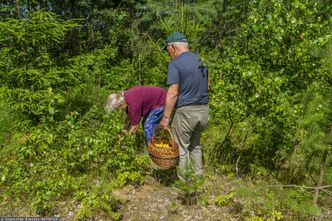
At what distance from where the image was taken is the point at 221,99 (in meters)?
4.82

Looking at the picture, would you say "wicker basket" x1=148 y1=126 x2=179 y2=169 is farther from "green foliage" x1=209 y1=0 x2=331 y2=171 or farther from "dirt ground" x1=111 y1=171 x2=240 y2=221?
"green foliage" x1=209 y1=0 x2=331 y2=171

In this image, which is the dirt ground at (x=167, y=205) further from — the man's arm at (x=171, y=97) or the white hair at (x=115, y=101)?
the white hair at (x=115, y=101)

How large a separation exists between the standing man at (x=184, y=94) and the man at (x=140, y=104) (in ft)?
2.12

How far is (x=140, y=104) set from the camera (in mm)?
4902

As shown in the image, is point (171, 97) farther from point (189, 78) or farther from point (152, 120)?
point (152, 120)

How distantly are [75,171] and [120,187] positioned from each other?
0.77 m

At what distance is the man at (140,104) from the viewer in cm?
487

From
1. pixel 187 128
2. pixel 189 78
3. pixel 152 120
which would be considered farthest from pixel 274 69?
pixel 152 120

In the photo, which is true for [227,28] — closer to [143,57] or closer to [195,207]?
[143,57]

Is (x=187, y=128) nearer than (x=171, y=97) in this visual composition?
No

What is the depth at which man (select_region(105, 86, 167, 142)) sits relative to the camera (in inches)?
192

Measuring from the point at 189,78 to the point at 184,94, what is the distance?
230 mm

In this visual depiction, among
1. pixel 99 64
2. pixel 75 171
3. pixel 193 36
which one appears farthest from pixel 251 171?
pixel 99 64

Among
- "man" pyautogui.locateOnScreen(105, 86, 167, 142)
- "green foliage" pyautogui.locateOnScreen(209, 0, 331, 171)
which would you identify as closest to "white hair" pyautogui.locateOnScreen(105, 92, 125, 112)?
"man" pyautogui.locateOnScreen(105, 86, 167, 142)
